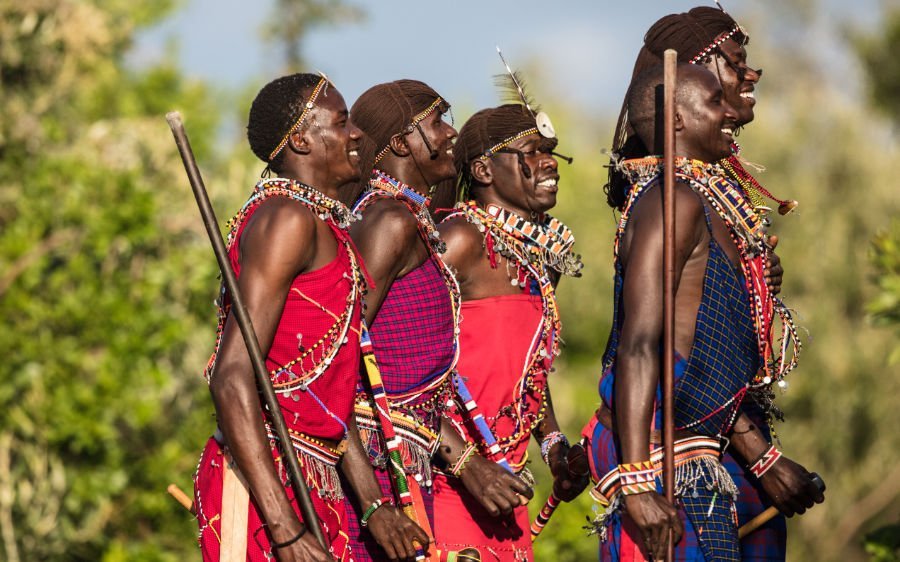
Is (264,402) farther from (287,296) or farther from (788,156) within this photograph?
(788,156)

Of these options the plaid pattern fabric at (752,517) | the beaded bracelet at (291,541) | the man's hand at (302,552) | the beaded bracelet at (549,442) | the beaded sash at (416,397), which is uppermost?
the beaded sash at (416,397)

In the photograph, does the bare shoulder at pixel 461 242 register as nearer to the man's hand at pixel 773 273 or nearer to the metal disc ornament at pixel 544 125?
the metal disc ornament at pixel 544 125

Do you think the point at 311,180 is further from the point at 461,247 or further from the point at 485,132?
the point at 485,132

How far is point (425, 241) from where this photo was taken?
19.1 feet

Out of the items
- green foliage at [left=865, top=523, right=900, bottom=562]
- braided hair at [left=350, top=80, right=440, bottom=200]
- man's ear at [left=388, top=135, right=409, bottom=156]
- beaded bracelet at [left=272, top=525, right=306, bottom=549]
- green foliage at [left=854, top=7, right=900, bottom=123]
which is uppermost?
green foliage at [left=854, top=7, right=900, bottom=123]

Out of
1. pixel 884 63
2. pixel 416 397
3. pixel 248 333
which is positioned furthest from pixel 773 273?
pixel 884 63

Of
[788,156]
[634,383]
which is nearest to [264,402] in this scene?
[634,383]

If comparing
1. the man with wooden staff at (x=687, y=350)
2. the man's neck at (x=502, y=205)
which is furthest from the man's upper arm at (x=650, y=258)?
the man's neck at (x=502, y=205)

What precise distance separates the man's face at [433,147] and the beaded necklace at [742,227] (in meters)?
1.06

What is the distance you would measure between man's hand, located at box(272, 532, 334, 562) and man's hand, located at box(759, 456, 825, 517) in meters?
1.93

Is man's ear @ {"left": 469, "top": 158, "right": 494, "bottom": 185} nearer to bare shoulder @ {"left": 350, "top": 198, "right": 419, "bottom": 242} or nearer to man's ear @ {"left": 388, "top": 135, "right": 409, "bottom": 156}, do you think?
man's ear @ {"left": 388, "top": 135, "right": 409, "bottom": 156}

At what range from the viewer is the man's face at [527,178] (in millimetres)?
6547

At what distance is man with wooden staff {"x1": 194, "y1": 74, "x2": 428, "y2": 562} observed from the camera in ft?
14.6

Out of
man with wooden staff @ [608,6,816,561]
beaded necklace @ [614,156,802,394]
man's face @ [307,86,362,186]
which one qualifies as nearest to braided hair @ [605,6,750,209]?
man with wooden staff @ [608,6,816,561]
